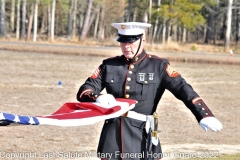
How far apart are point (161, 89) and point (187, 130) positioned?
745 centimetres

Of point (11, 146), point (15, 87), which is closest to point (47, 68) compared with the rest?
point (15, 87)

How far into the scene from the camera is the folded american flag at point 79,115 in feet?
16.9

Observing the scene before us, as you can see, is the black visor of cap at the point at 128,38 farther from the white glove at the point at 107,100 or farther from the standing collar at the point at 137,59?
the white glove at the point at 107,100

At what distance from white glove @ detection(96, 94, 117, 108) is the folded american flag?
0.10ft

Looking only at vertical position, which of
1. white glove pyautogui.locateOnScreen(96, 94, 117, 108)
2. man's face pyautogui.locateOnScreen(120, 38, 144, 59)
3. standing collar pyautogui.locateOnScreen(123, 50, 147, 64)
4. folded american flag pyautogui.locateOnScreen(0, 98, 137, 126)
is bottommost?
folded american flag pyautogui.locateOnScreen(0, 98, 137, 126)

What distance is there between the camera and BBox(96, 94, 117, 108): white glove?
17.1ft

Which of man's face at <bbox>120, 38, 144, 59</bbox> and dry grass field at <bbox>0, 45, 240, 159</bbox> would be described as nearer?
man's face at <bbox>120, 38, 144, 59</bbox>

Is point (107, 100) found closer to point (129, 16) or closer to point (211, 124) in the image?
point (211, 124)

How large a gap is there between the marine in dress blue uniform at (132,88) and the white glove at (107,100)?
6cm

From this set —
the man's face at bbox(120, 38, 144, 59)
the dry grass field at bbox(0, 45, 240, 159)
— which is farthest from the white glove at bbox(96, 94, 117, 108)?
the dry grass field at bbox(0, 45, 240, 159)

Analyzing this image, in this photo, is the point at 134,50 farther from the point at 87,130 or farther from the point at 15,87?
the point at 15,87

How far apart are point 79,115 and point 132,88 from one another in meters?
0.50

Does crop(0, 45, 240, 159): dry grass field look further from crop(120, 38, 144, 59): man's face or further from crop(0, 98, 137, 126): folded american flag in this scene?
crop(120, 38, 144, 59): man's face

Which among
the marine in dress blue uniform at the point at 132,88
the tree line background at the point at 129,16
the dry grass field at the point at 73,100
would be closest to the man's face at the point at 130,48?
the marine in dress blue uniform at the point at 132,88
